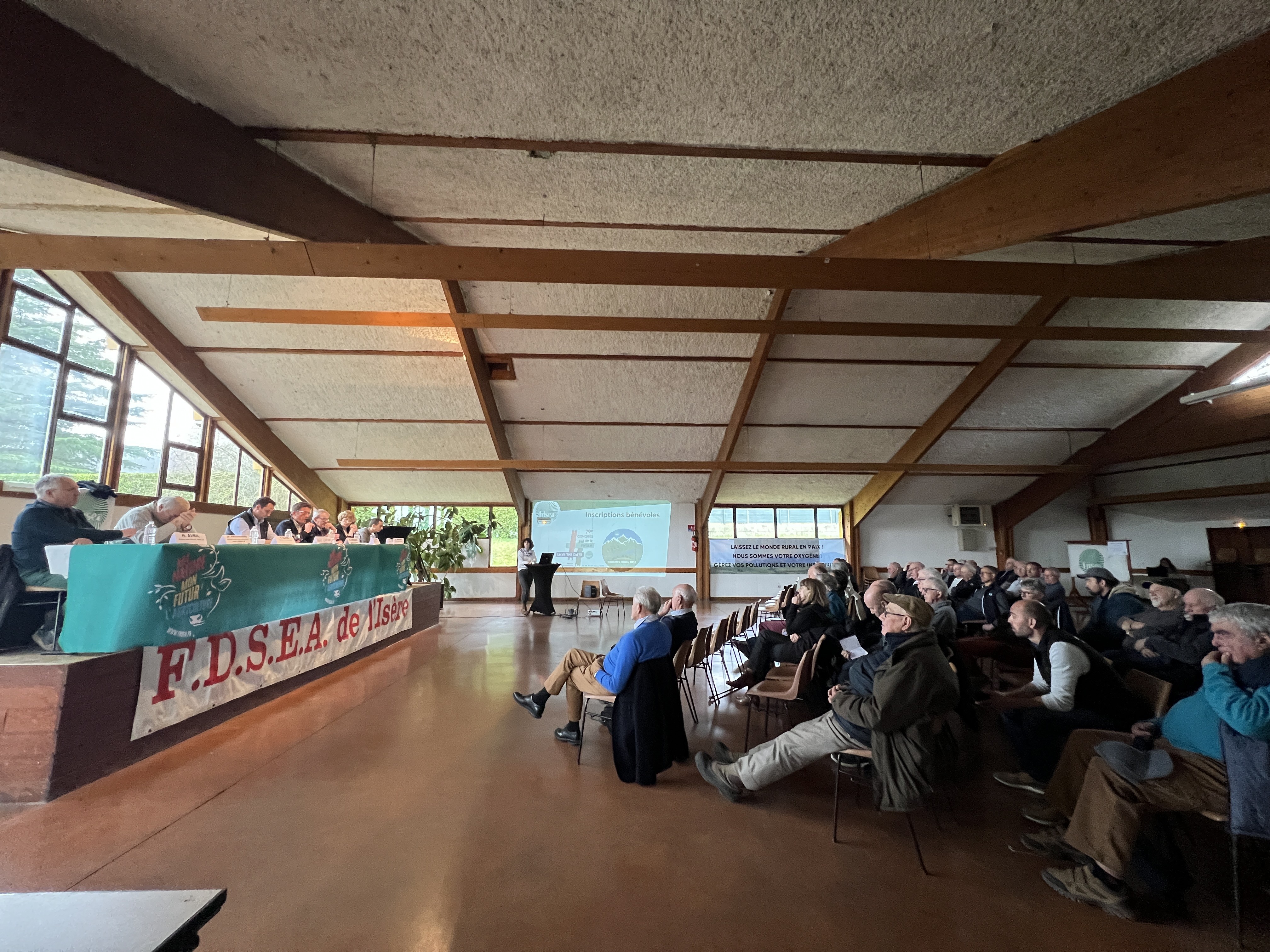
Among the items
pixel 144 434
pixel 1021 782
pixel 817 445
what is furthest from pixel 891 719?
pixel 144 434

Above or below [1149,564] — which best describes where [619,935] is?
below

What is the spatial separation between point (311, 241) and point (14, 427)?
4.92 meters

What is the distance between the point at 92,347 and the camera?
22.6 ft

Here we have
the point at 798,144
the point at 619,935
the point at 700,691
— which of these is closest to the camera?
the point at 619,935

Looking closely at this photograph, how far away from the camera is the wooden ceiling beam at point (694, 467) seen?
9.34m

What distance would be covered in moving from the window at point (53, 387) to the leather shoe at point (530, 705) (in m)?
6.31

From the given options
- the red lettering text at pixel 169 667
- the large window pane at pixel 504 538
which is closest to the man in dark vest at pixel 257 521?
the red lettering text at pixel 169 667

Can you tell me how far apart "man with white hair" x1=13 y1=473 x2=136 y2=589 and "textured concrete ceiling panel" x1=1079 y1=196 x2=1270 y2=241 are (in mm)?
7299

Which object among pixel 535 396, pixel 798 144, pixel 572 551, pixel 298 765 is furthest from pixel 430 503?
pixel 798 144

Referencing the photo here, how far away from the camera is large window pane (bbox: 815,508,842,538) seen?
39.0 feet

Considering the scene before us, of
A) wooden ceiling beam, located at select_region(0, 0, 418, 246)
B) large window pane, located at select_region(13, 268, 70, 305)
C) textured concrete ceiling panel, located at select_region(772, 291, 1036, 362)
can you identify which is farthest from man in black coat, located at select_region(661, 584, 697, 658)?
large window pane, located at select_region(13, 268, 70, 305)

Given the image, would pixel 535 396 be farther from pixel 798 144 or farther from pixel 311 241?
pixel 798 144

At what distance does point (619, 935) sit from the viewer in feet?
5.50

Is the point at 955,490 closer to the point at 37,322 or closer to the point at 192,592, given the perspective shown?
the point at 192,592
